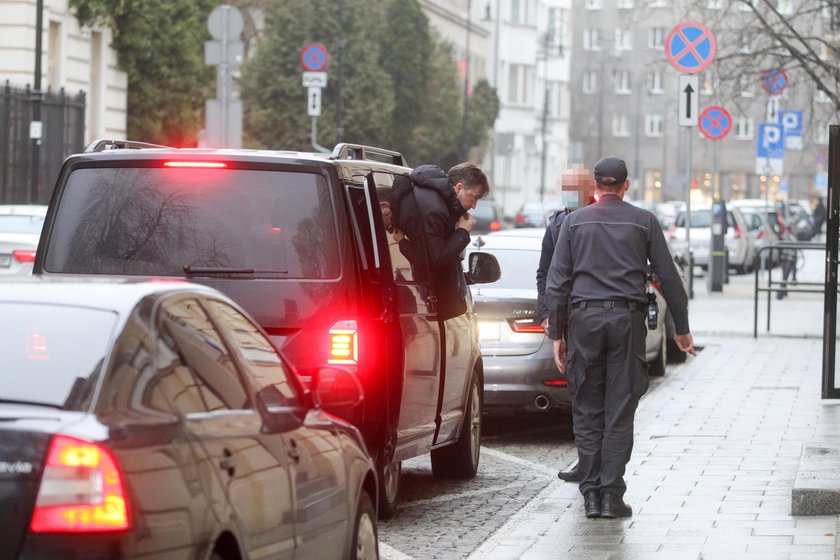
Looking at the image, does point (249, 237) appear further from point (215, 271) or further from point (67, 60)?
point (67, 60)

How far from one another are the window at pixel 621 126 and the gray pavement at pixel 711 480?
117m

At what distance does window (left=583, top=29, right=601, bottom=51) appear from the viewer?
449 feet

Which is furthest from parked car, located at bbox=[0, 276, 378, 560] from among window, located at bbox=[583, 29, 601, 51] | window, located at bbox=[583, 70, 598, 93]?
window, located at bbox=[583, 29, 601, 51]

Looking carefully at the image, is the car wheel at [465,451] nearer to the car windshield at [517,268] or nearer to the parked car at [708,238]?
the car windshield at [517,268]

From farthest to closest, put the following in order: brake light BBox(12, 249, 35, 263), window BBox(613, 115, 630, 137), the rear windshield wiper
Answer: window BBox(613, 115, 630, 137)
brake light BBox(12, 249, 35, 263)
the rear windshield wiper

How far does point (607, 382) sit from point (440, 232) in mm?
1366

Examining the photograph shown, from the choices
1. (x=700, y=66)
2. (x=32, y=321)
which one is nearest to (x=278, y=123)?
(x=700, y=66)

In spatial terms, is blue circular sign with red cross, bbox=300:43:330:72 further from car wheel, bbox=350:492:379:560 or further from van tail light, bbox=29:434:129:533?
van tail light, bbox=29:434:129:533

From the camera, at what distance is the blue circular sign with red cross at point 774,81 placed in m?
26.6

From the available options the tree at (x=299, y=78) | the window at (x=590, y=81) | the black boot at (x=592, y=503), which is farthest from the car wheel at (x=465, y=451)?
the window at (x=590, y=81)

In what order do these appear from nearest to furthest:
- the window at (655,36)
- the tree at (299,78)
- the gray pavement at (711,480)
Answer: the gray pavement at (711,480) < the tree at (299,78) < the window at (655,36)

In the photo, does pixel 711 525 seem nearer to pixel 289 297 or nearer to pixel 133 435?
pixel 289 297

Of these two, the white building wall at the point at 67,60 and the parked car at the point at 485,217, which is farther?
the parked car at the point at 485,217

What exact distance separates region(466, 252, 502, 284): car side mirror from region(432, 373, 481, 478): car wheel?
0.61 m
